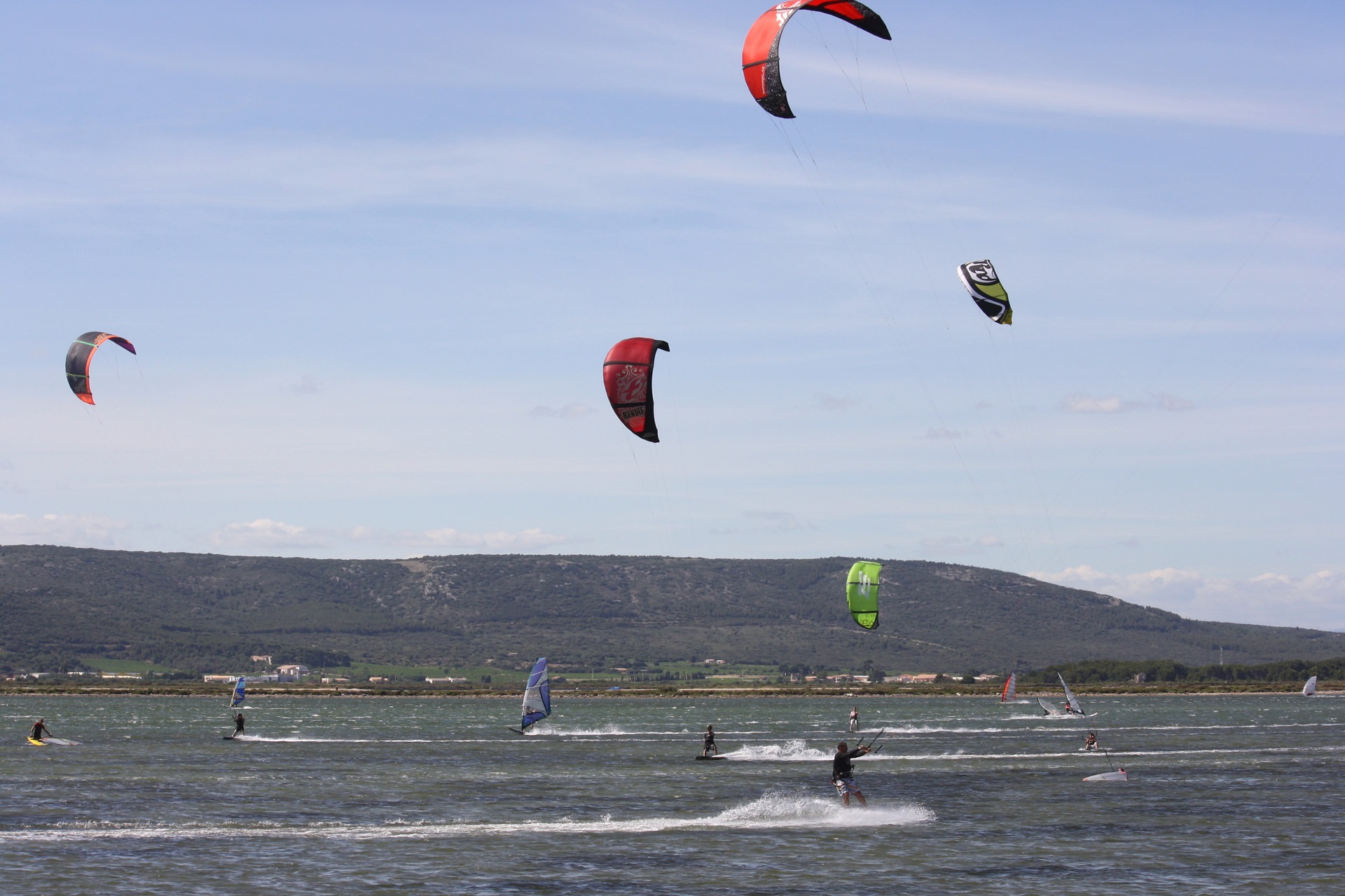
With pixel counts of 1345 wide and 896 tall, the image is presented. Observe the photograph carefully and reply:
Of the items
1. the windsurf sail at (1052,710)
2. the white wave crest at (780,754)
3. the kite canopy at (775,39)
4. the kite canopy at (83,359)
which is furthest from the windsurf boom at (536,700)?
the windsurf sail at (1052,710)

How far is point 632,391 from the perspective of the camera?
3959cm

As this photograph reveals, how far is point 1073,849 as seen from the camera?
27.2m

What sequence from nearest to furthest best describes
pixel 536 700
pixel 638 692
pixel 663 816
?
pixel 663 816 < pixel 536 700 < pixel 638 692

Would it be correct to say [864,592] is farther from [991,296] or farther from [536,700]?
[536,700]

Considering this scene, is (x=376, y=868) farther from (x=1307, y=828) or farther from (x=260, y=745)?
(x=260, y=745)

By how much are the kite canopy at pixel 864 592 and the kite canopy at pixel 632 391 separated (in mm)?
7527

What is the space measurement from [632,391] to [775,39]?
12404 mm

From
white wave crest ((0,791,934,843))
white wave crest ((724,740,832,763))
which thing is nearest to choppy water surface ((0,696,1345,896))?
white wave crest ((0,791,934,843))

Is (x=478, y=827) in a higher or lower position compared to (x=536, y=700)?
lower

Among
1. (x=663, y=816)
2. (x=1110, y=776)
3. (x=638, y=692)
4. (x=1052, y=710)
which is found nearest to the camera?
(x=663, y=816)

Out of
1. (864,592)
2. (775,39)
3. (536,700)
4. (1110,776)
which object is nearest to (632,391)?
(864,592)

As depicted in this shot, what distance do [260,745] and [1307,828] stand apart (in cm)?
4640

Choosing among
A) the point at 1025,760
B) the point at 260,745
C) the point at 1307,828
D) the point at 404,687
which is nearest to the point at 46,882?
the point at 1307,828

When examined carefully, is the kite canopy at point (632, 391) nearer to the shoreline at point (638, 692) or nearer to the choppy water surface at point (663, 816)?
the choppy water surface at point (663, 816)
